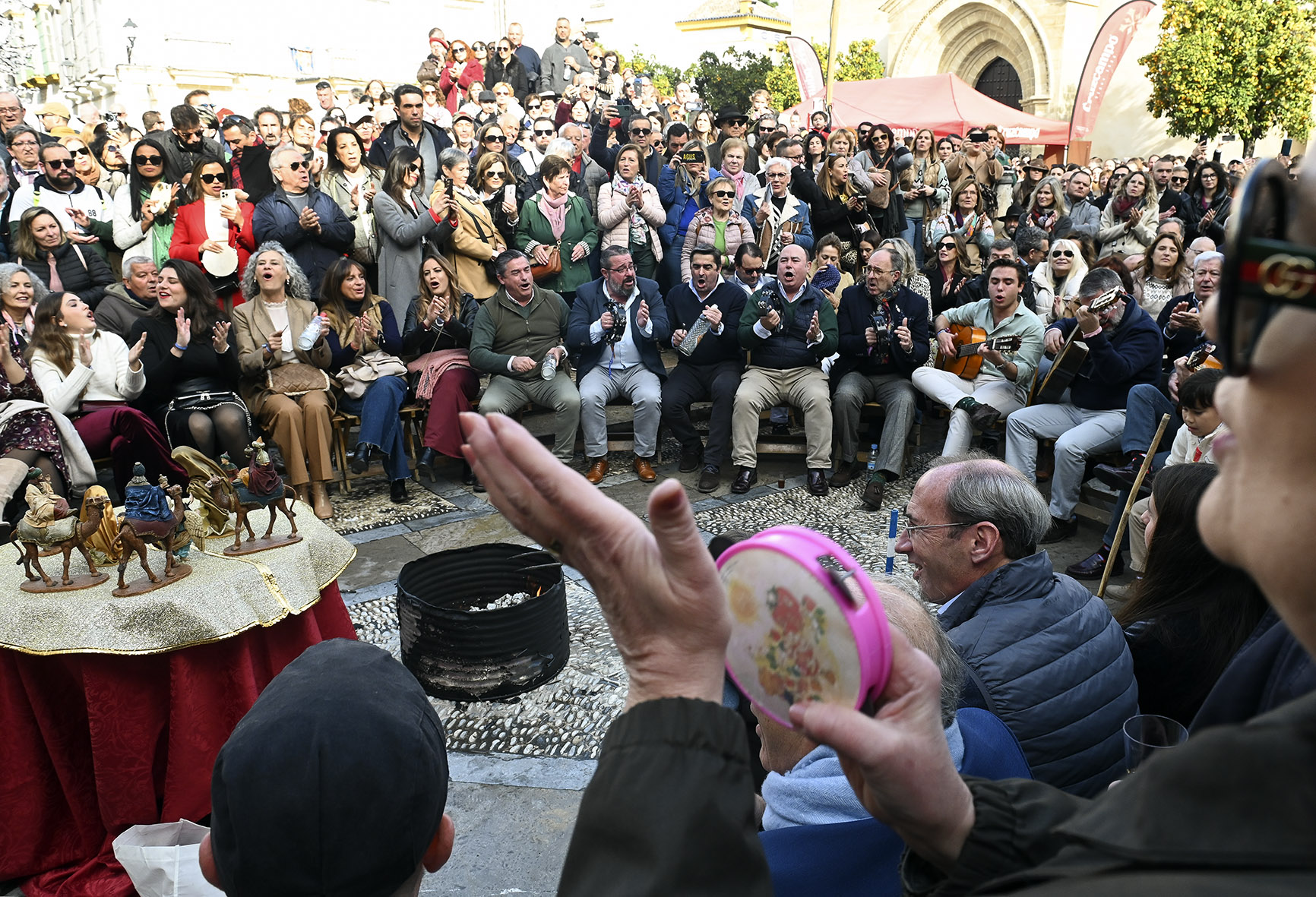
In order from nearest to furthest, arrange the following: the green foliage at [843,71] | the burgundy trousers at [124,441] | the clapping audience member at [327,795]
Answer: the clapping audience member at [327,795] → the burgundy trousers at [124,441] → the green foliage at [843,71]

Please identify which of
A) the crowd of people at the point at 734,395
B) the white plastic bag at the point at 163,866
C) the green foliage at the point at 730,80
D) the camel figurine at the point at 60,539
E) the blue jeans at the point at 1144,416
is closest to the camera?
the crowd of people at the point at 734,395

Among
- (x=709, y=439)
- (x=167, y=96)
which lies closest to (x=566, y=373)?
(x=709, y=439)

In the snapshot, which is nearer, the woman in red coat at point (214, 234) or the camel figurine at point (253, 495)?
the camel figurine at point (253, 495)

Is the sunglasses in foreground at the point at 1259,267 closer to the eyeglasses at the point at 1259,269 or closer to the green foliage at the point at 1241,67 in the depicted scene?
the eyeglasses at the point at 1259,269

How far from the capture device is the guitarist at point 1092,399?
587cm

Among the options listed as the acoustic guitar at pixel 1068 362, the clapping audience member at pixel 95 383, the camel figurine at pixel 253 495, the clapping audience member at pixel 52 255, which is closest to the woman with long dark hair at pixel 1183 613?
the camel figurine at pixel 253 495

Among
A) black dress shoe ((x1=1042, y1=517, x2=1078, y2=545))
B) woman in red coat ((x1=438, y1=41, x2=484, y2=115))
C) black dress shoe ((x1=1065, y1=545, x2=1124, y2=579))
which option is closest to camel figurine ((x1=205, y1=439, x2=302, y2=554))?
black dress shoe ((x1=1065, y1=545, x2=1124, y2=579))

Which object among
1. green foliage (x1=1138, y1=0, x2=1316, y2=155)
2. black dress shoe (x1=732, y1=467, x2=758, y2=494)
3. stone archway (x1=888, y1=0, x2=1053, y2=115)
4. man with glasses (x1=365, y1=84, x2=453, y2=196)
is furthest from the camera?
stone archway (x1=888, y1=0, x2=1053, y2=115)

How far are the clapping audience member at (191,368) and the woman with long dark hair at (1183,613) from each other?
5.04m

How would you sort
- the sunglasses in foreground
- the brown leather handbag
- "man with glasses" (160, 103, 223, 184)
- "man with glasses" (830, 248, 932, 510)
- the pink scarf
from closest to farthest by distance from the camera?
the sunglasses in foreground → "man with glasses" (830, 248, 932, 510) → "man with glasses" (160, 103, 223, 184) → the brown leather handbag → the pink scarf

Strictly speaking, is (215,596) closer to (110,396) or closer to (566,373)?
(110,396)

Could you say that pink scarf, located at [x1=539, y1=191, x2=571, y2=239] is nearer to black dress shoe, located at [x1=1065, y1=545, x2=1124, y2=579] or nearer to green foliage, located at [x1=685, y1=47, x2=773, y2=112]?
black dress shoe, located at [x1=1065, y1=545, x2=1124, y2=579]

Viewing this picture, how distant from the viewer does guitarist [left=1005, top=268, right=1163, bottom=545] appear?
5867 mm

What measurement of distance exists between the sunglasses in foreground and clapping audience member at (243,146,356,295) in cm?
705
